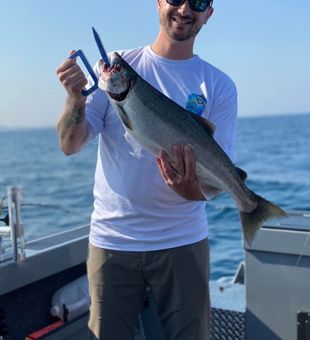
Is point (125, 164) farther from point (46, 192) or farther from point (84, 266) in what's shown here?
point (46, 192)

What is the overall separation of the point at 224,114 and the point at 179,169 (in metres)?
0.50

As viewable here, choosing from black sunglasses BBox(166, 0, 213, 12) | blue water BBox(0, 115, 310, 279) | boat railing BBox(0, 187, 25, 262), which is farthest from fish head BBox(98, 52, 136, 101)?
blue water BBox(0, 115, 310, 279)

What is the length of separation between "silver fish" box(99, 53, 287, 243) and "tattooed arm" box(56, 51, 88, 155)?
115mm

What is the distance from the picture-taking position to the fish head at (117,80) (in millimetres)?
2406

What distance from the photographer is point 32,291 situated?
11.3ft

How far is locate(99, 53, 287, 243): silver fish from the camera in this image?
2428 millimetres

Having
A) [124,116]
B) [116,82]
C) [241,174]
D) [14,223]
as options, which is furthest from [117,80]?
[14,223]

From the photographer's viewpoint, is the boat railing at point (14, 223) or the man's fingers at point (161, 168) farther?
the boat railing at point (14, 223)

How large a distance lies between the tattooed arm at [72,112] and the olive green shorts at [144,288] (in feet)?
1.74

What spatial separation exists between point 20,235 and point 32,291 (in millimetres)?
426

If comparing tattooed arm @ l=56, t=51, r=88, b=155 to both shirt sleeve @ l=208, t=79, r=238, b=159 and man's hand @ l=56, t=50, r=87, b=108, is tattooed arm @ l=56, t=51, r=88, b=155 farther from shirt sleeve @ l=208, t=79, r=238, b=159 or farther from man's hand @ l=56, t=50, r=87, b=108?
shirt sleeve @ l=208, t=79, r=238, b=159

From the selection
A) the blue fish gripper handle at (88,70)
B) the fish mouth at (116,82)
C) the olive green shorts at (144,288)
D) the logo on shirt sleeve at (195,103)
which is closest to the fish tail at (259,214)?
the olive green shorts at (144,288)

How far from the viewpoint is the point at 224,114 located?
110 inches

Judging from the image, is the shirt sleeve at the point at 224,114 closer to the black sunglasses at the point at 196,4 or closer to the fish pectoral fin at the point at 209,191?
the fish pectoral fin at the point at 209,191
